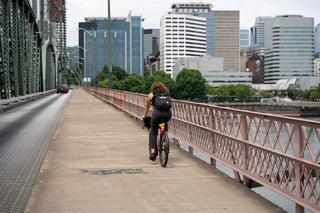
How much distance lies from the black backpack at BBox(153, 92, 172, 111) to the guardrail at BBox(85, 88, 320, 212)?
2.78 ft

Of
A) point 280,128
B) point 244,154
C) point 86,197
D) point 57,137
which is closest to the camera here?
point 280,128

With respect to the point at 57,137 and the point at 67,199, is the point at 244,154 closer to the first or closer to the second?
the point at 67,199

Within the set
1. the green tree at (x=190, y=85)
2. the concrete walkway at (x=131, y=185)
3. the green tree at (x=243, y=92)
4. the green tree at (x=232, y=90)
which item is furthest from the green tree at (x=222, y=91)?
the concrete walkway at (x=131, y=185)

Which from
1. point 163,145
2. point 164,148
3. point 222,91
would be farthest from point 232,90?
point 164,148

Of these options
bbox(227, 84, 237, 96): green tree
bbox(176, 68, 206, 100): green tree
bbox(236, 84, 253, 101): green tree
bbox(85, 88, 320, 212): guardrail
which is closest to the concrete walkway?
bbox(85, 88, 320, 212): guardrail

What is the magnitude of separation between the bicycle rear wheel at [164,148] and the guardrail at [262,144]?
877 mm

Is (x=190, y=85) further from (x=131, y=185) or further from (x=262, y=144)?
(x=262, y=144)

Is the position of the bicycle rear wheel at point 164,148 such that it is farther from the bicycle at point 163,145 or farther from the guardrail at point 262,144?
the guardrail at point 262,144

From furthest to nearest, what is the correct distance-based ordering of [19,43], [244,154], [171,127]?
1. [19,43]
2. [171,127]
3. [244,154]

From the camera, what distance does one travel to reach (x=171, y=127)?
12.4 m

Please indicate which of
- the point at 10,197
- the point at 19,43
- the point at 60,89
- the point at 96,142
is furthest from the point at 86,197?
the point at 60,89

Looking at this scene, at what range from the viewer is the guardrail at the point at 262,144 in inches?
204

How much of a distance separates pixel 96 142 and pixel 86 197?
6.26m

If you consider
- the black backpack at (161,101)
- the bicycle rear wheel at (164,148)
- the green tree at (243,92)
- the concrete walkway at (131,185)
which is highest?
the black backpack at (161,101)
